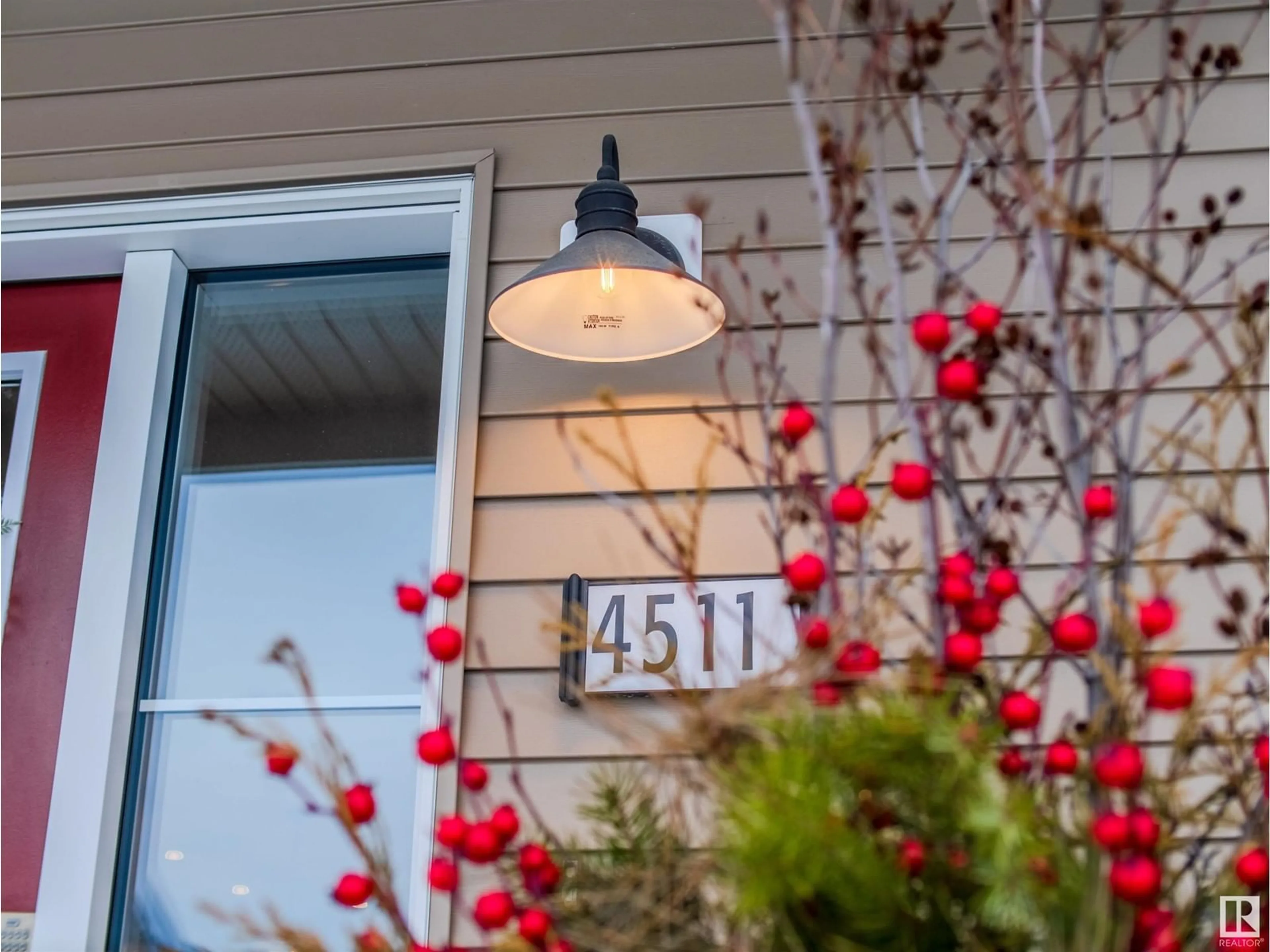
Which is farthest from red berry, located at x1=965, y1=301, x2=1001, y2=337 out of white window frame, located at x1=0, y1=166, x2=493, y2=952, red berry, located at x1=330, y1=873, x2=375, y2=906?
white window frame, located at x1=0, y1=166, x2=493, y2=952

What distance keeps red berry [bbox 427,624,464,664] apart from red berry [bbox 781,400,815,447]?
222 millimetres

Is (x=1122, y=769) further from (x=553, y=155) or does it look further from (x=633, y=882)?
(x=553, y=155)

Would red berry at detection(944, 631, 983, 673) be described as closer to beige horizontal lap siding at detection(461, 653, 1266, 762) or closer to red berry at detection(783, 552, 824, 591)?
red berry at detection(783, 552, 824, 591)

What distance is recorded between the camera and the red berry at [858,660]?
2.03 feet

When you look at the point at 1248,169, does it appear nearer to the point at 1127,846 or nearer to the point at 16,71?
the point at 1127,846

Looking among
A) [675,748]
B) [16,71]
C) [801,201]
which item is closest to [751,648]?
[801,201]

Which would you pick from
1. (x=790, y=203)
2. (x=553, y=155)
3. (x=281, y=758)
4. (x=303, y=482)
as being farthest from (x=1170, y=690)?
(x=303, y=482)

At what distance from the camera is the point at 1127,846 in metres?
0.53

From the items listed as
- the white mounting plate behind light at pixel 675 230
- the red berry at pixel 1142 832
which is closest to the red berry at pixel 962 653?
the red berry at pixel 1142 832

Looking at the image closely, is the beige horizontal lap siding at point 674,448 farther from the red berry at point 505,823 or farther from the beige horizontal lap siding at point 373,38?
the red berry at point 505,823

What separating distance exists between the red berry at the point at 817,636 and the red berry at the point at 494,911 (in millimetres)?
204

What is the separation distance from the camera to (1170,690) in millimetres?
543

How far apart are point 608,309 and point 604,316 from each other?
11 millimetres

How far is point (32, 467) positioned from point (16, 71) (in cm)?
69
